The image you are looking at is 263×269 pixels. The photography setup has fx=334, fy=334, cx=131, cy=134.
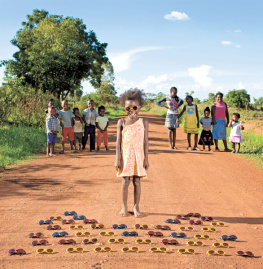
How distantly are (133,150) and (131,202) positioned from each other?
111cm

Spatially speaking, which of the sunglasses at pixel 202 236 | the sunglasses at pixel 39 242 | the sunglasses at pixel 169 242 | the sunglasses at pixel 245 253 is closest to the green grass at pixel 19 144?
the sunglasses at pixel 39 242

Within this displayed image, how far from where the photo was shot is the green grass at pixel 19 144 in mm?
9508

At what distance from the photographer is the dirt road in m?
3.58

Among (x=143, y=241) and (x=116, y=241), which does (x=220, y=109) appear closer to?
(x=143, y=241)

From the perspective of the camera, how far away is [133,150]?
16.1 ft

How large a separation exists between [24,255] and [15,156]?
6475 millimetres

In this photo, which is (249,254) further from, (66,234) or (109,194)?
(109,194)

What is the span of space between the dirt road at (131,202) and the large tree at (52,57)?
13646 millimetres

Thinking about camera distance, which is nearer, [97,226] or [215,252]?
[215,252]

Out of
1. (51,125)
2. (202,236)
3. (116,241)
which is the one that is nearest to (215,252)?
(202,236)

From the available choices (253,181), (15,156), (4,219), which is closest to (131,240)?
(4,219)

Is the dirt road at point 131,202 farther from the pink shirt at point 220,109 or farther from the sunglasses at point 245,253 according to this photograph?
the pink shirt at point 220,109

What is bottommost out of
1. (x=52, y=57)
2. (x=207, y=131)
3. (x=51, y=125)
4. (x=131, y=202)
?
(x=131, y=202)

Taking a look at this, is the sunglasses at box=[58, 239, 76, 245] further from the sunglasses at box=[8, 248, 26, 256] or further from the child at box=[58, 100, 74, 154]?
the child at box=[58, 100, 74, 154]
